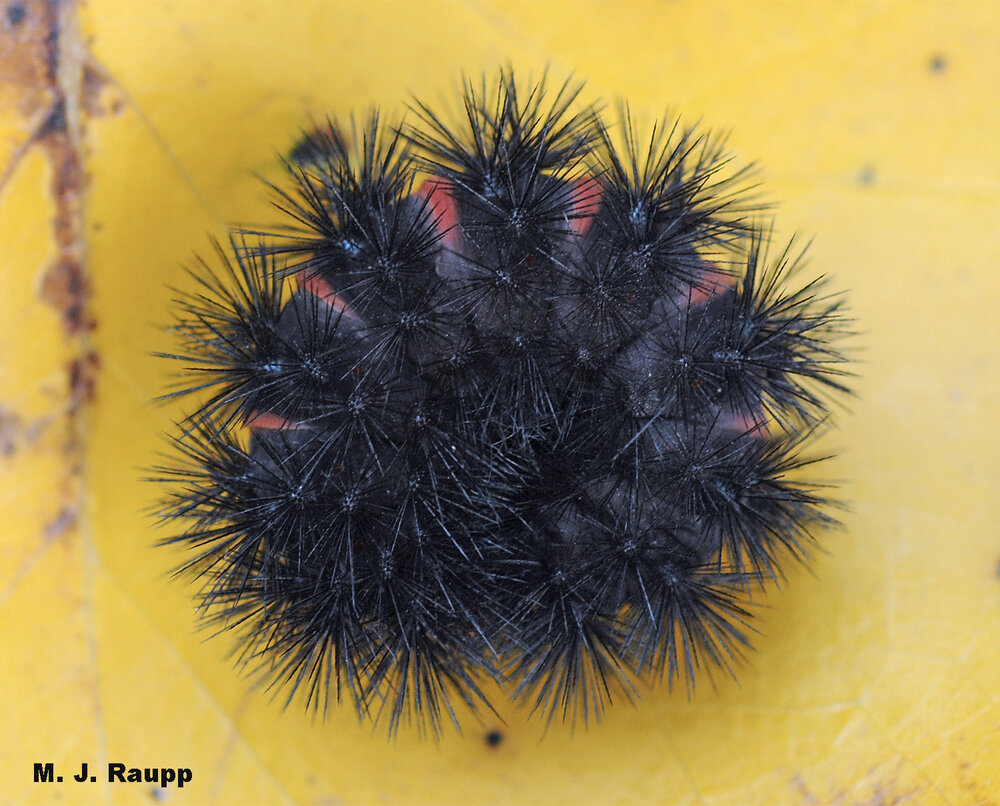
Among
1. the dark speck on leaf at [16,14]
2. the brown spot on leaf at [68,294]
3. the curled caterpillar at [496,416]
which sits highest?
the dark speck on leaf at [16,14]

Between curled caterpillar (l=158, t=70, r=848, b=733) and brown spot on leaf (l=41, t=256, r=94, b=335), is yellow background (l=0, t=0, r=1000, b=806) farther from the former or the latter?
curled caterpillar (l=158, t=70, r=848, b=733)

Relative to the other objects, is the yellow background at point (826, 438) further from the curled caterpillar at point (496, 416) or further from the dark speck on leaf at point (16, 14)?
the curled caterpillar at point (496, 416)

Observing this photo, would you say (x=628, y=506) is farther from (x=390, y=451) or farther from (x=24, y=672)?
(x=24, y=672)

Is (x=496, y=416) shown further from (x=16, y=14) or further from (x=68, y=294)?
(x=16, y=14)

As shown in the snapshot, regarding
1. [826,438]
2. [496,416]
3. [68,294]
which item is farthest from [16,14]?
[826,438]

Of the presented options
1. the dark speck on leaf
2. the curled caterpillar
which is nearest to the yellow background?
the dark speck on leaf

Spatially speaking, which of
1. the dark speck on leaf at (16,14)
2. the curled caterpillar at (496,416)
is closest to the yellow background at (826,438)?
the dark speck on leaf at (16,14)
